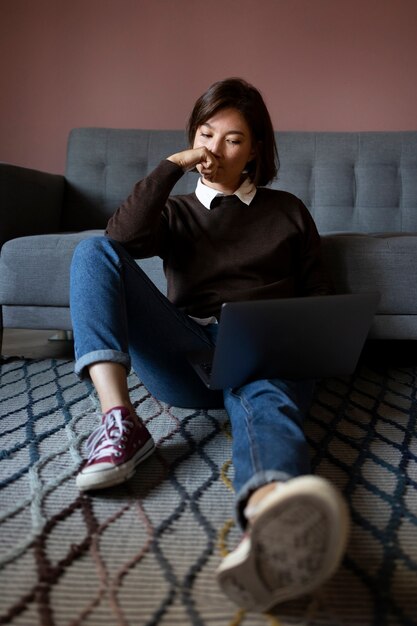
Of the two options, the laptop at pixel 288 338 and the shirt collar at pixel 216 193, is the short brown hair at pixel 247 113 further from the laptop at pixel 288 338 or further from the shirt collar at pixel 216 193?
the laptop at pixel 288 338

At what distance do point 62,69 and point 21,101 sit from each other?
24cm

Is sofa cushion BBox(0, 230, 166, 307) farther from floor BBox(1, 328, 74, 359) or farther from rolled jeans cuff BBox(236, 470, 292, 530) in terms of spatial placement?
rolled jeans cuff BBox(236, 470, 292, 530)

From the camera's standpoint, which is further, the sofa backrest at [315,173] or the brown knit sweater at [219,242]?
the sofa backrest at [315,173]

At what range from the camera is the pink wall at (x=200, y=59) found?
2.26 meters

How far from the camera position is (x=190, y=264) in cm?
103

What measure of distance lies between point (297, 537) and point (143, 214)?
64 cm

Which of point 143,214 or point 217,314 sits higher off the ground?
point 143,214

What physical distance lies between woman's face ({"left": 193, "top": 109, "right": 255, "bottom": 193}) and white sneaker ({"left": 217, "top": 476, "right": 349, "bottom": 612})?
28.9 inches

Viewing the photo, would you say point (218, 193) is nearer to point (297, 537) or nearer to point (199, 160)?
point (199, 160)

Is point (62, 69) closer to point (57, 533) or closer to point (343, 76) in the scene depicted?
point (343, 76)

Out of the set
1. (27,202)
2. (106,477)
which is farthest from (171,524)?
(27,202)

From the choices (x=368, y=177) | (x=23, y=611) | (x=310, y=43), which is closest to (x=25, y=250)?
(x=23, y=611)

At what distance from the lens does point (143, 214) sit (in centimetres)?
94

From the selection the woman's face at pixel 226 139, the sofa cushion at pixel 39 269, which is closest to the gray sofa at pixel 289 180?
the sofa cushion at pixel 39 269
